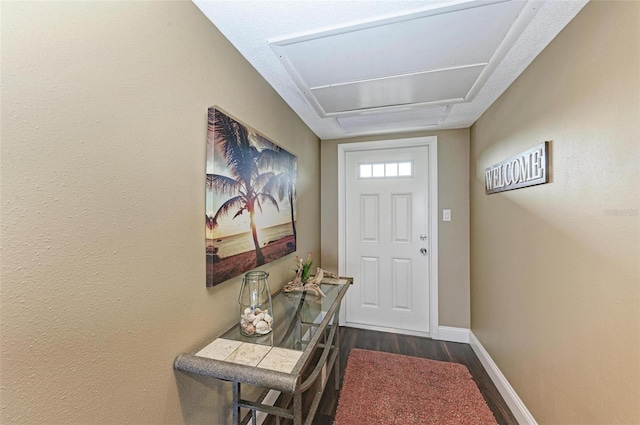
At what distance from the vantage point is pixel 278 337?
1.20 metres

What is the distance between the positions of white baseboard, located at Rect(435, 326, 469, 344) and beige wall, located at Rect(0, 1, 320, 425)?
2.24 m

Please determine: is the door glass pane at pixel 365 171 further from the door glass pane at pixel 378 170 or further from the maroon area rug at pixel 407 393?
the maroon area rug at pixel 407 393

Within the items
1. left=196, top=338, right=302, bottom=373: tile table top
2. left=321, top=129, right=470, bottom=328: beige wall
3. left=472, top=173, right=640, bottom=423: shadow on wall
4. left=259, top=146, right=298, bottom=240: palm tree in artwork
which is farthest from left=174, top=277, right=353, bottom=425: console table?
left=321, top=129, right=470, bottom=328: beige wall

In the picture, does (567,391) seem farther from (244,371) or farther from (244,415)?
(244,415)

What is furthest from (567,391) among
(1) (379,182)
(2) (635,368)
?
(1) (379,182)

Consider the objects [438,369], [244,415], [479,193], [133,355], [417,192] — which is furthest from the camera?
[417,192]

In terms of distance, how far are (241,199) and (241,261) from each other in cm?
32

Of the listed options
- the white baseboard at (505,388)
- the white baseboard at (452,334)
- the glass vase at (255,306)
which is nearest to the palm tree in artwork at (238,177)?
the glass vase at (255,306)

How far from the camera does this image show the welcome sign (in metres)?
1.36

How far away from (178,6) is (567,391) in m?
2.36

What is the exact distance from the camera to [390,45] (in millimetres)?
1316

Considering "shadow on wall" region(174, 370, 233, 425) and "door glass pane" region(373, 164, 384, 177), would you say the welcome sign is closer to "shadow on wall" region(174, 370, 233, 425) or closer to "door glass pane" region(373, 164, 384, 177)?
"door glass pane" region(373, 164, 384, 177)

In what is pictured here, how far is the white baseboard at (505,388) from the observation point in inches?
60.1

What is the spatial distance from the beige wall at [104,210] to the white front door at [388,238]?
191 centimetres
